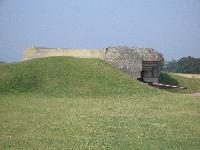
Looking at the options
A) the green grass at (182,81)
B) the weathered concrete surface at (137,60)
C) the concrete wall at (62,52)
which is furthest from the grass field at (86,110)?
the green grass at (182,81)

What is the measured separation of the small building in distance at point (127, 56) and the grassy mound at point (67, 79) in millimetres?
1556

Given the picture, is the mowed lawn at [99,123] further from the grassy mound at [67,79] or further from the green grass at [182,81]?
the green grass at [182,81]

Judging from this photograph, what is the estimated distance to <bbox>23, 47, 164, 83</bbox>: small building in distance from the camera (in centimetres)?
2327

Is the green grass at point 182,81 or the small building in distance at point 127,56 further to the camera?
the green grass at point 182,81

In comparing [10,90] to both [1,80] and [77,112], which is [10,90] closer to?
[1,80]

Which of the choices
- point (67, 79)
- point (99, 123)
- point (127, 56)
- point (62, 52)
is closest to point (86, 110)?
point (99, 123)

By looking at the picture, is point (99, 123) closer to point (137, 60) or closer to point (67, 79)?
point (67, 79)

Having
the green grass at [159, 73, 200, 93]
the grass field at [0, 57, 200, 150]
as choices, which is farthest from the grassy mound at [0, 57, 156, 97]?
the green grass at [159, 73, 200, 93]

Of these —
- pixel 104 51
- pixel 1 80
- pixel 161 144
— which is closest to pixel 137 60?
pixel 104 51

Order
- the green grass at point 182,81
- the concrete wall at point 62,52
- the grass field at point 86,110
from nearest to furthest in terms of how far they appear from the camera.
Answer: the grass field at point 86,110 → the concrete wall at point 62,52 → the green grass at point 182,81

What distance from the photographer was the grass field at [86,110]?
8.23 m

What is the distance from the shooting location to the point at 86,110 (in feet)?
42.1

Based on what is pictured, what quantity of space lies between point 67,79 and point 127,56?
549 centimetres

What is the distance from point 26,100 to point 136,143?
7.77 meters
